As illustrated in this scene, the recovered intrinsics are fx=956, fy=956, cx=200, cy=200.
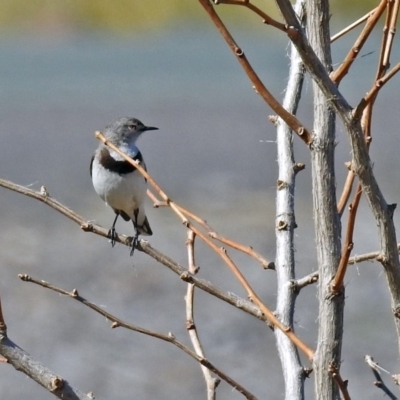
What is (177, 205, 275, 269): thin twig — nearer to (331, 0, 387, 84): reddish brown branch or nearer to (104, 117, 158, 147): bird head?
(331, 0, 387, 84): reddish brown branch

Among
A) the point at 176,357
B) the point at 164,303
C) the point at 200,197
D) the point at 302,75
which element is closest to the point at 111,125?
the point at 176,357

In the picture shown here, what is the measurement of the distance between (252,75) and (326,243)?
328mm

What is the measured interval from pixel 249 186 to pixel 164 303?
3.57 meters

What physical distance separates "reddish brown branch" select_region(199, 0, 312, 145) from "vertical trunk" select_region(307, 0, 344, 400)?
4cm

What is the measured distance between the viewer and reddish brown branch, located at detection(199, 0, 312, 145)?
141cm

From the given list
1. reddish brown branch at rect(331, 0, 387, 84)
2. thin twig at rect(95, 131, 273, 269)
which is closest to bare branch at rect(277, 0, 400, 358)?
reddish brown branch at rect(331, 0, 387, 84)

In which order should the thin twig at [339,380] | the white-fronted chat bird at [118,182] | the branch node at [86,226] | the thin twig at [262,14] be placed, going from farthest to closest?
the white-fronted chat bird at [118,182] → the branch node at [86,226] → the thin twig at [339,380] → the thin twig at [262,14]

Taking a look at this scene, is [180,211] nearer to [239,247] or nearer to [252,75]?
[239,247]

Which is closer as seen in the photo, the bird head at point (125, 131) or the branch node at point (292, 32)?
the branch node at point (292, 32)

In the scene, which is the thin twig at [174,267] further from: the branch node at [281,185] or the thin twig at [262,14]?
the thin twig at [262,14]

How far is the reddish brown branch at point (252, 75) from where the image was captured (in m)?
1.41

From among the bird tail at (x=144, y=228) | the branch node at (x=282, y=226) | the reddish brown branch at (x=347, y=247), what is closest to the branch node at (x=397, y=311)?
the reddish brown branch at (x=347, y=247)

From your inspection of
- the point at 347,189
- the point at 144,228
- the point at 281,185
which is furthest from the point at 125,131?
the point at 347,189

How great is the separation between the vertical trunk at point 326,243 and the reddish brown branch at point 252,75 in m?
0.04
